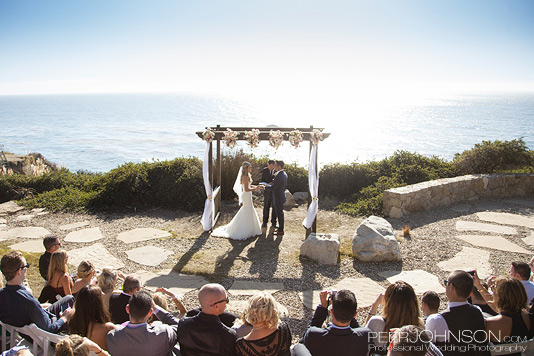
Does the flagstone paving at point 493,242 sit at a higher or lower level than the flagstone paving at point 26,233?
higher

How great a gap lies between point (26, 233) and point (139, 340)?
286 inches

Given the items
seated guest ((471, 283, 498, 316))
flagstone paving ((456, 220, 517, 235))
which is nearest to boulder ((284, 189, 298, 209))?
flagstone paving ((456, 220, 517, 235))

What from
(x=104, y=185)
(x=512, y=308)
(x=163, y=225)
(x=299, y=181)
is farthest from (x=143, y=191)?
(x=512, y=308)

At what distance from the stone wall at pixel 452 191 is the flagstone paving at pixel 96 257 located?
273 inches

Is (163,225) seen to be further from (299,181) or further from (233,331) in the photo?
(233,331)

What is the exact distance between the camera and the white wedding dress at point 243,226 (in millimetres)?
9039

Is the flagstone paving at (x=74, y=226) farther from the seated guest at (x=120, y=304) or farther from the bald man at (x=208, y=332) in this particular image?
the bald man at (x=208, y=332)

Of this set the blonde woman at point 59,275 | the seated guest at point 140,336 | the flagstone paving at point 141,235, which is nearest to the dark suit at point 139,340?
the seated guest at point 140,336

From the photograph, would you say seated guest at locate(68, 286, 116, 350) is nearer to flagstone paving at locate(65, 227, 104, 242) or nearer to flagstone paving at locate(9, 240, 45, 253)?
flagstone paving at locate(9, 240, 45, 253)

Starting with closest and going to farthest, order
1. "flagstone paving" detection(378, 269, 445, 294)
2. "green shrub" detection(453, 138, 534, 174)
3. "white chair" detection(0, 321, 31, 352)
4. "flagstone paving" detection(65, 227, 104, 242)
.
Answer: "white chair" detection(0, 321, 31, 352), "flagstone paving" detection(378, 269, 445, 294), "flagstone paving" detection(65, 227, 104, 242), "green shrub" detection(453, 138, 534, 174)

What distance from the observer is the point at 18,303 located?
3.66 meters

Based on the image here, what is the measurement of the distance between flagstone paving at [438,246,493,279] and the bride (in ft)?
13.4

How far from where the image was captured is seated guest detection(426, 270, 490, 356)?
3.41 metres

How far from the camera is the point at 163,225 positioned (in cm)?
981
